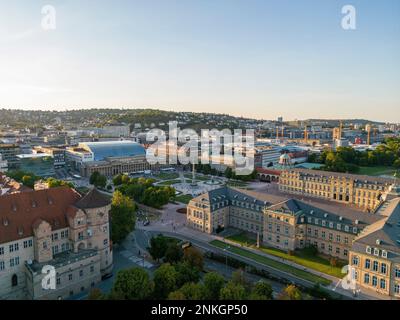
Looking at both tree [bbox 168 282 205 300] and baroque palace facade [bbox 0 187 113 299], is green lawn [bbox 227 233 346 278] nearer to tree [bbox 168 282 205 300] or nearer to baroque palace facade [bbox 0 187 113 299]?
tree [bbox 168 282 205 300]

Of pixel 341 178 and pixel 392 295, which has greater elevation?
pixel 341 178

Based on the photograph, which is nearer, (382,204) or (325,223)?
(325,223)

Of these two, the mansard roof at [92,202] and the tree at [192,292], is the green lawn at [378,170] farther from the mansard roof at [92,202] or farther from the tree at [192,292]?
the tree at [192,292]

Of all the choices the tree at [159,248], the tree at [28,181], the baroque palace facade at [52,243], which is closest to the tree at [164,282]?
the tree at [159,248]

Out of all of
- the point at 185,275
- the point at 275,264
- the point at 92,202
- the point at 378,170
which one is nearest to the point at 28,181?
the point at 92,202

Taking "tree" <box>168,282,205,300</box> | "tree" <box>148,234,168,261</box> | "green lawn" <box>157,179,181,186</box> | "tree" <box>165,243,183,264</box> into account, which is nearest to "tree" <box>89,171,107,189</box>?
"green lawn" <box>157,179,181,186</box>

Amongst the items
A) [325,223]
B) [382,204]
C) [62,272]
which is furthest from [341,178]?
[62,272]
